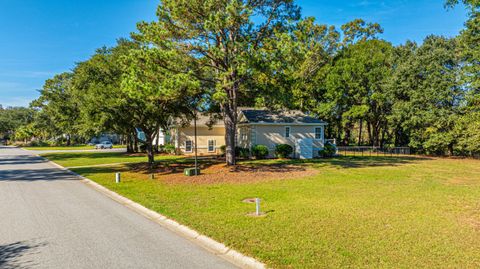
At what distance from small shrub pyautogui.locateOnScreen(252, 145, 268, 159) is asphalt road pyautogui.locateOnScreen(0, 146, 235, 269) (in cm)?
1541

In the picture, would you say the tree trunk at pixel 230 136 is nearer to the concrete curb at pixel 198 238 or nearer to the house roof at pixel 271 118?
the house roof at pixel 271 118

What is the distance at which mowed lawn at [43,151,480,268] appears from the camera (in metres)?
5.15

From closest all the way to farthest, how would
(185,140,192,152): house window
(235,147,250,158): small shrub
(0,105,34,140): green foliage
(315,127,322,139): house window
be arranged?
(235,147,250,158): small shrub, (315,127,322,139): house window, (185,140,192,152): house window, (0,105,34,140): green foliage

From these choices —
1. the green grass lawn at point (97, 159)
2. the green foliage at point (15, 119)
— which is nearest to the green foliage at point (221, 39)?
the green grass lawn at point (97, 159)

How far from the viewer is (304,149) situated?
85.4ft

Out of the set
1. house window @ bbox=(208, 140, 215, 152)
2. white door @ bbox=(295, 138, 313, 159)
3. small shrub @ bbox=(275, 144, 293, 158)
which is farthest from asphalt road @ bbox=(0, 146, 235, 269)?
→ house window @ bbox=(208, 140, 215, 152)

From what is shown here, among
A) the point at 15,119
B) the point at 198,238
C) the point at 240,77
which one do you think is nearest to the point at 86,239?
the point at 198,238

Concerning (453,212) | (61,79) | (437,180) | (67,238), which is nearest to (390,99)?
(437,180)

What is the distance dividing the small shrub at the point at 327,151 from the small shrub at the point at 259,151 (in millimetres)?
5486

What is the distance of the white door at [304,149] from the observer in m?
26.0

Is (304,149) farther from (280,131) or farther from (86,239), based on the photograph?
(86,239)

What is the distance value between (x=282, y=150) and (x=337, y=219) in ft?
57.4

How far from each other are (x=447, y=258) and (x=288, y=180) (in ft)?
29.9

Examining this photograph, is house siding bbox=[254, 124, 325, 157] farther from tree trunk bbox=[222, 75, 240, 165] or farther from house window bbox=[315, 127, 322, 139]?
tree trunk bbox=[222, 75, 240, 165]
